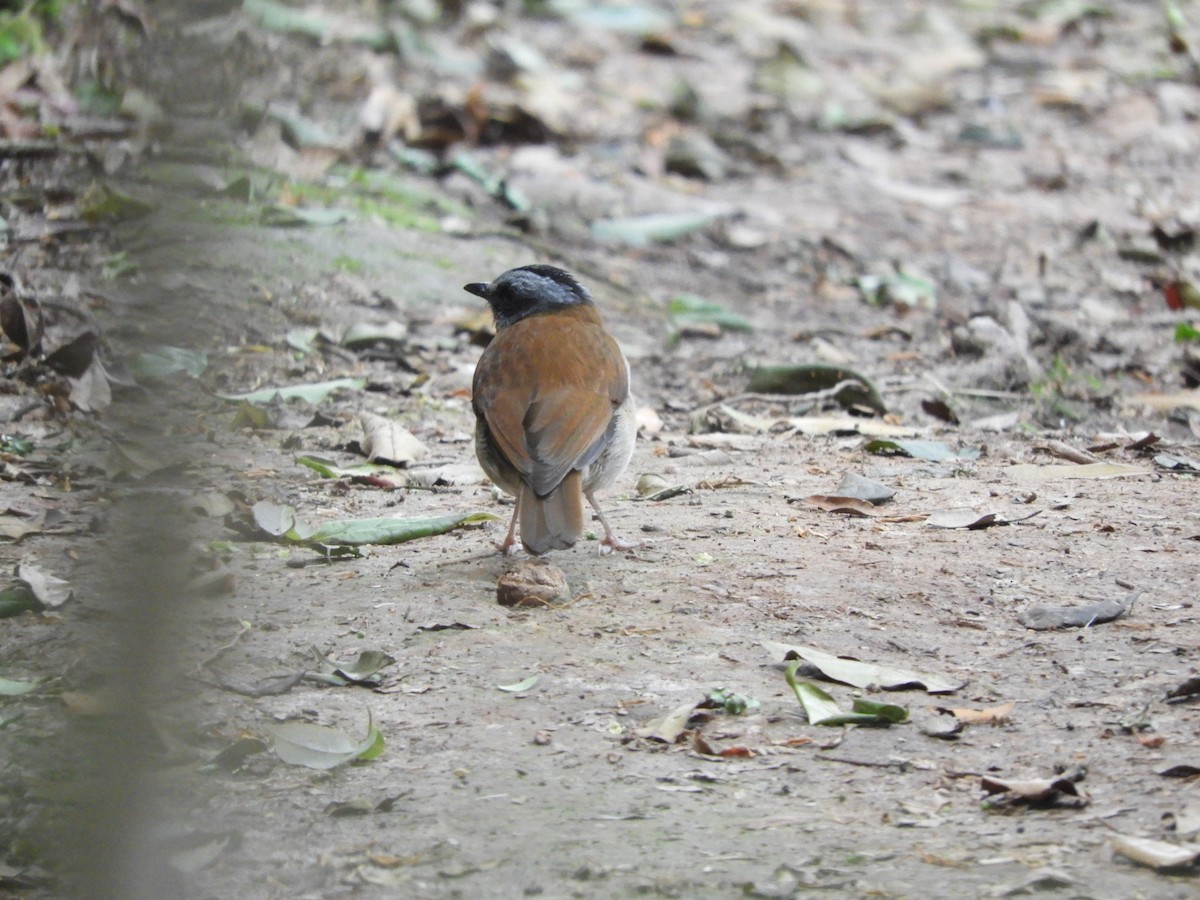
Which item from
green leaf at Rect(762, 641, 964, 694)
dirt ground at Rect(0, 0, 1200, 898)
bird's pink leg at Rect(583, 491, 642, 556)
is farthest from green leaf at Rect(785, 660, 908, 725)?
bird's pink leg at Rect(583, 491, 642, 556)

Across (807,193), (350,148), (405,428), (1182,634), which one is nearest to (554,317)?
(405,428)

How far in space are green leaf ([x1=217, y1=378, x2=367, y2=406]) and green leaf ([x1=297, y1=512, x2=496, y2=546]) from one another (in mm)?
1459

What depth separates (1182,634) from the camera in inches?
164

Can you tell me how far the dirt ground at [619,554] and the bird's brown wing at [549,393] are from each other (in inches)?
14.9

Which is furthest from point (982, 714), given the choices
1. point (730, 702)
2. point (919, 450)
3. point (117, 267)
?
point (117, 267)

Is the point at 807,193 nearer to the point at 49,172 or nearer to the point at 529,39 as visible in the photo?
the point at 529,39

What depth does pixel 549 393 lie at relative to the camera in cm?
528

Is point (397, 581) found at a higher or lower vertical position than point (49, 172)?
lower

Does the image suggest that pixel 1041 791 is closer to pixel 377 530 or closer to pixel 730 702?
pixel 730 702

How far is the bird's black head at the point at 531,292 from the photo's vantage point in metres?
6.09

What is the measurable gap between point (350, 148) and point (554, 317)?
16.5ft

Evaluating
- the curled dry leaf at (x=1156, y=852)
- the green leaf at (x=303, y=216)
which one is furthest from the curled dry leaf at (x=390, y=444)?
the curled dry leaf at (x=1156, y=852)

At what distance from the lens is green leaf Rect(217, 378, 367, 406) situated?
22.2 feet

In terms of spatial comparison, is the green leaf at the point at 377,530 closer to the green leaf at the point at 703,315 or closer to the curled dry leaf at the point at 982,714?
the curled dry leaf at the point at 982,714
